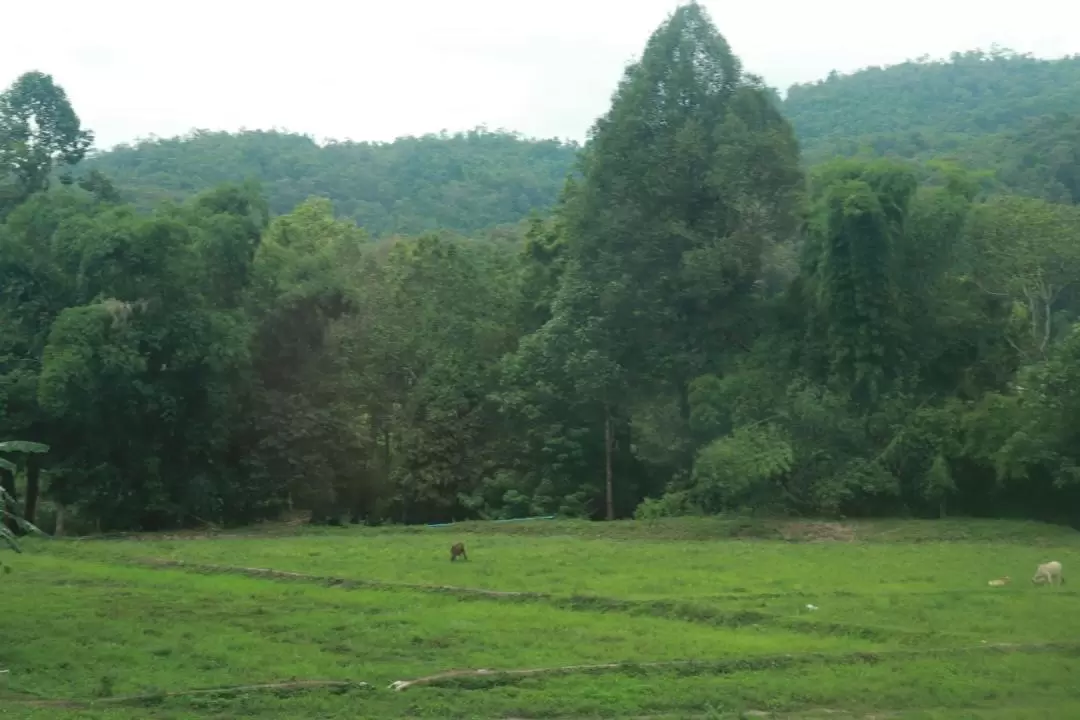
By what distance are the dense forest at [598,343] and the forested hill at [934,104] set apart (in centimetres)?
2750

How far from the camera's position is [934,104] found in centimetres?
9075

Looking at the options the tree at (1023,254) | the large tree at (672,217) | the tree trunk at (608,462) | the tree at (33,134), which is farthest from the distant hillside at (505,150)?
the tree trunk at (608,462)

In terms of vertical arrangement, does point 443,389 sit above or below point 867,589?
above

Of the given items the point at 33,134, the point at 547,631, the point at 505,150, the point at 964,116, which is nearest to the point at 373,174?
the point at 505,150

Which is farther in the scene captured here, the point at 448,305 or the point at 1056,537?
the point at 448,305

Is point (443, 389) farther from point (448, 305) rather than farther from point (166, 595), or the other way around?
point (166, 595)

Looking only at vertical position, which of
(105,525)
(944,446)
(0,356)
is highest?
(0,356)

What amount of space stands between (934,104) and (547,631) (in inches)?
3279

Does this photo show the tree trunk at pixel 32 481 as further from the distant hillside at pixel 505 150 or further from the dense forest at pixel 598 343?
the distant hillside at pixel 505 150

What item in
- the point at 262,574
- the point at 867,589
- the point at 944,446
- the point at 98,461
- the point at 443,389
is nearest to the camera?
the point at 867,589

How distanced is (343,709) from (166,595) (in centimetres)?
864

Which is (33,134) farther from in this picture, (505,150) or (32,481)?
(505,150)

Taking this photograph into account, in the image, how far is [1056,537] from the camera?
89.4 feet

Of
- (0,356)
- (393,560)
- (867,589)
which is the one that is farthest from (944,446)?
(0,356)
